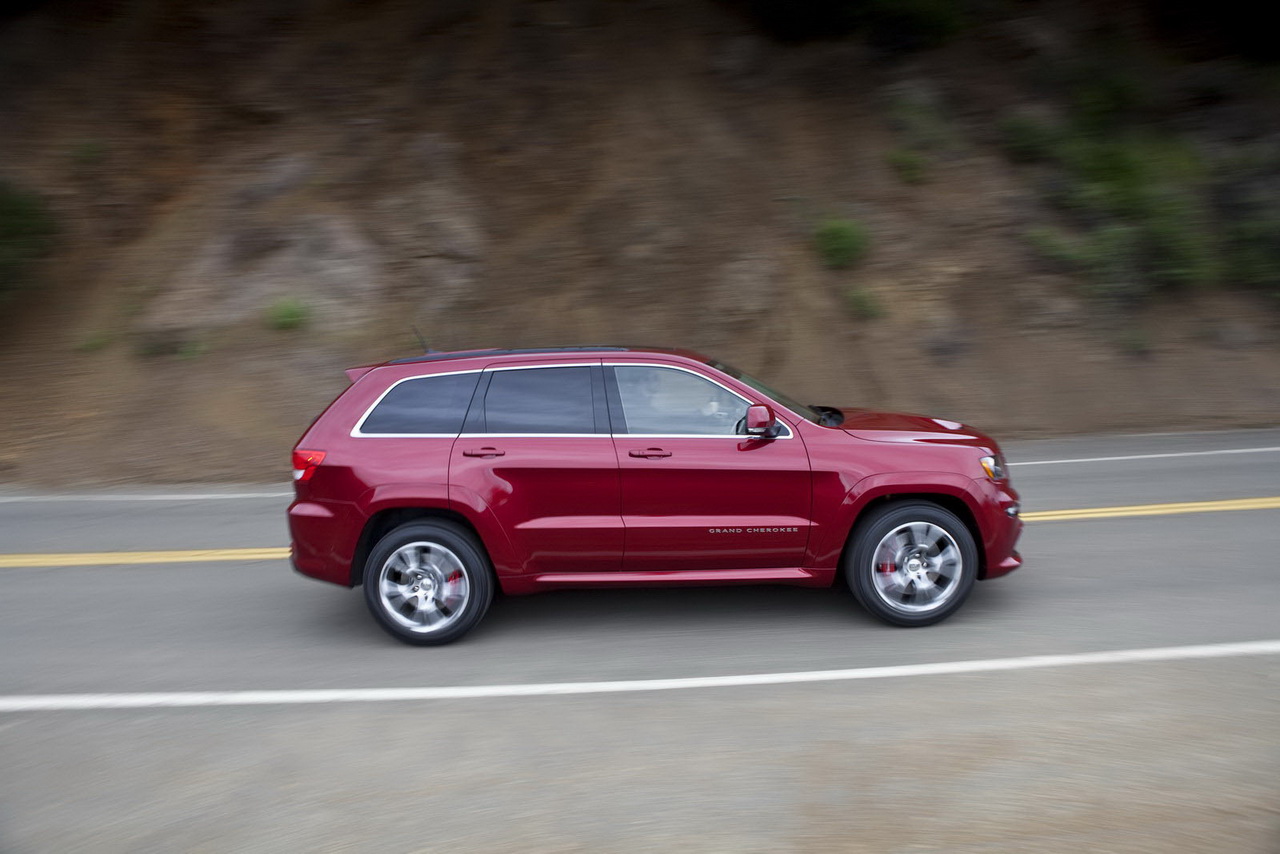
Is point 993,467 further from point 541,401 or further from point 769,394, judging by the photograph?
point 541,401

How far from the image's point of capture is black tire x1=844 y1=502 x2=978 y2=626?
614 cm

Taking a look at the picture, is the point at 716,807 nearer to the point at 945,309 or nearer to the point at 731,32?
the point at 945,309

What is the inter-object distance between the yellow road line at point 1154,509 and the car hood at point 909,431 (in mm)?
2577

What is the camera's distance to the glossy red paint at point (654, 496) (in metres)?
6.12

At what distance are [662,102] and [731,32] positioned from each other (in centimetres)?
229

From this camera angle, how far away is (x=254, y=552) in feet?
28.3

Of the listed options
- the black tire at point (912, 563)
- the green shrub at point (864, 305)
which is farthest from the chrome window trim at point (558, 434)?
the green shrub at point (864, 305)

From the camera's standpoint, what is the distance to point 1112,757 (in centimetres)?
440

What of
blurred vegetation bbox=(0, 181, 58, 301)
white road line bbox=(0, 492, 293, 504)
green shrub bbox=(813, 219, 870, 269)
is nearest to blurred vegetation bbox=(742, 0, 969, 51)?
green shrub bbox=(813, 219, 870, 269)

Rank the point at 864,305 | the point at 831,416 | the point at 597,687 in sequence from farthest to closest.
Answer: the point at 864,305 < the point at 831,416 < the point at 597,687

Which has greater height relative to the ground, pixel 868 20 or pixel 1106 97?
pixel 868 20

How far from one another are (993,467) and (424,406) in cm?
338

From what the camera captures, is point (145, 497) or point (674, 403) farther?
point (145, 497)

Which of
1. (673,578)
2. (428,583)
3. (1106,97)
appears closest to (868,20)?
(1106,97)
